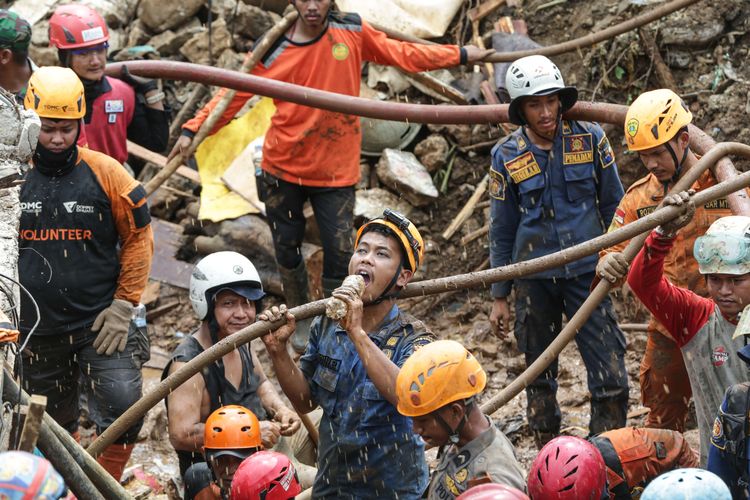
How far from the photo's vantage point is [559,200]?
6.99m

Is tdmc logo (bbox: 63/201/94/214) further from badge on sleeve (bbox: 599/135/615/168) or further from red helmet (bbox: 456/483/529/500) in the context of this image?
red helmet (bbox: 456/483/529/500)

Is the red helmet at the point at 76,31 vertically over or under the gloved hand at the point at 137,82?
over

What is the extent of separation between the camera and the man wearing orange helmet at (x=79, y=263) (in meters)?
6.68

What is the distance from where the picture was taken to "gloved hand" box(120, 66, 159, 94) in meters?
8.14

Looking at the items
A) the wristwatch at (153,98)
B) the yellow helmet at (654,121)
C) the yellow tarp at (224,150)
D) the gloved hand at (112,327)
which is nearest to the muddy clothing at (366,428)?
the yellow helmet at (654,121)


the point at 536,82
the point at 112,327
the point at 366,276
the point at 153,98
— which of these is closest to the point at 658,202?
the point at 536,82

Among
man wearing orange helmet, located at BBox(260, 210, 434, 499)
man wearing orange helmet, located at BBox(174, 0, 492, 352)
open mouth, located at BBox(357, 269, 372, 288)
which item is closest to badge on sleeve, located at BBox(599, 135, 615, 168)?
man wearing orange helmet, located at BBox(174, 0, 492, 352)

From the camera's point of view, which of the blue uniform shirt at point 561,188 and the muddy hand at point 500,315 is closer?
the blue uniform shirt at point 561,188

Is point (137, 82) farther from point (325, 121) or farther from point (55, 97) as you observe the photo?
point (55, 97)

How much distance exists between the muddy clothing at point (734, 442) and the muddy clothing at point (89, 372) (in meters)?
3.53

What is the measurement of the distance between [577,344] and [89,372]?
302 centimetres

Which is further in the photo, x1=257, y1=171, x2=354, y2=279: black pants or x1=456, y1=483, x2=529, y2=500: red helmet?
x1=257, y1=171, x2=354, y2=279: black pants

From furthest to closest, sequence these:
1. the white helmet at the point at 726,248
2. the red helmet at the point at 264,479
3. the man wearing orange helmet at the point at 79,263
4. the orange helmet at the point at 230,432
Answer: the man wearing orange helmet at the point at 79,263, the orange helmet at the point at 230,432, the white helmet at the point at 726,248, the red helmet at the point at 264,479

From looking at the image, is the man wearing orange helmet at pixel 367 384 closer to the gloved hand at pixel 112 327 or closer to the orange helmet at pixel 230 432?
the orange helmet at pixel 230 432
